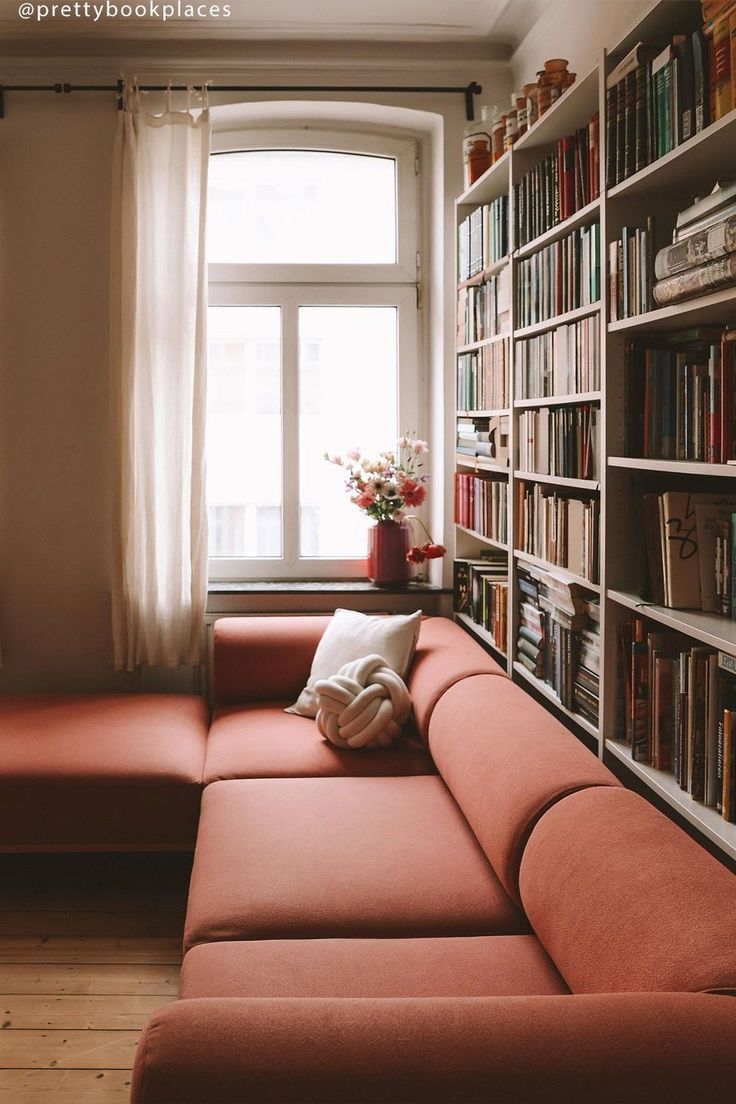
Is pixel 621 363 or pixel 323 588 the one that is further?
pixel 323 588

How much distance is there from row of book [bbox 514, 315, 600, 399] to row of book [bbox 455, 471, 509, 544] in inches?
16.5

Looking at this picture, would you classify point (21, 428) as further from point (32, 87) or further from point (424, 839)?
point (424, 839)

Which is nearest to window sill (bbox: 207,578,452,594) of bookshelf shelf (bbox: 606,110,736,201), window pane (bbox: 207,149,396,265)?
window pane (bbox: 207,149,396,265)

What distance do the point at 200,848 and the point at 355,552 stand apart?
2058 mm

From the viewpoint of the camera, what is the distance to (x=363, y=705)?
9.90 ft

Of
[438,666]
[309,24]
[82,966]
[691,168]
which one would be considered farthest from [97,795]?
[309,24]

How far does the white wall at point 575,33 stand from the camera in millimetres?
2734

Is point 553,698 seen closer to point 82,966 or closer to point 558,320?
point 558,320

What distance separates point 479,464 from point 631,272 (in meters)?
1.40

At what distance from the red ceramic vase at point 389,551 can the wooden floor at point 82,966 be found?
4.43 feet

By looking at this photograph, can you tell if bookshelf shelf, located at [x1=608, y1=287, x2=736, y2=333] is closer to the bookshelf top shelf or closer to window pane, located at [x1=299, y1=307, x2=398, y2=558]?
the bookshelf top shelf

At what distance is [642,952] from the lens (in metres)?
1.38

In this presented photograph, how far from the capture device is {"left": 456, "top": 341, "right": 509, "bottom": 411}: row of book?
3.30m

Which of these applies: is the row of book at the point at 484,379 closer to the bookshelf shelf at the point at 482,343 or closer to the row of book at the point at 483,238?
the bookshelf shelf at the point at 482,343
